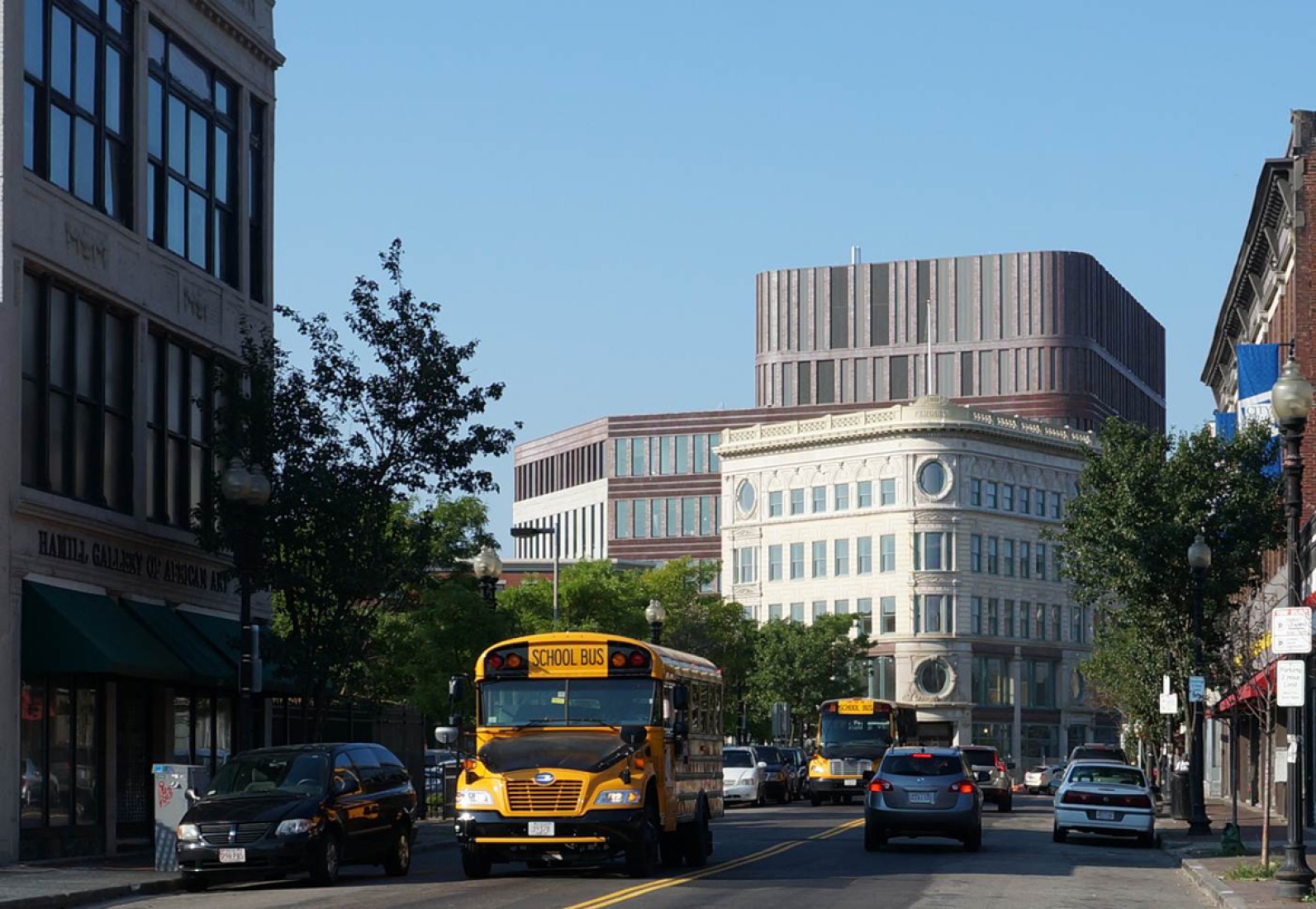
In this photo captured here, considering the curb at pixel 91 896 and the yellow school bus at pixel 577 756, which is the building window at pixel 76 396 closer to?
the curb at pixel 91 896

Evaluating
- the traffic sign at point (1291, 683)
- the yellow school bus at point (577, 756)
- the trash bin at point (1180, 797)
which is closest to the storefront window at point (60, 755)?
the yellow school bus at point (577, 756)

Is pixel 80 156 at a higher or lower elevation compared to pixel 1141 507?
higher

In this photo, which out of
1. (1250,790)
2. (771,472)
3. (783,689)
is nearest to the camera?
(1250,790)

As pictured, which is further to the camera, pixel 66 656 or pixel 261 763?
pixel 66 656

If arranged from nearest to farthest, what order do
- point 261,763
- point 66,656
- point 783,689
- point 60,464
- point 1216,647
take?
point 261,763
point 66,656
point 60,464
point 1216,647
point 783,689

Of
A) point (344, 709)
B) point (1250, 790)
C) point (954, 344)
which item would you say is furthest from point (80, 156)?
point (954, 344)

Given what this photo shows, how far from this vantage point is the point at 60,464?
32.7 meters

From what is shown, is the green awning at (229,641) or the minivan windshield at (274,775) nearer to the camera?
the minivan windshield at (274,775)

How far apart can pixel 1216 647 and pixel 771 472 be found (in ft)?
287

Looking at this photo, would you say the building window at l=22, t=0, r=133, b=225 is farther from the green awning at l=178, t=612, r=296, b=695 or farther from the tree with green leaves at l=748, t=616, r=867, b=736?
the tree with green leaves at l=748, t=616, r=867, b=736

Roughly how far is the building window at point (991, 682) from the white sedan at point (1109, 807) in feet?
301

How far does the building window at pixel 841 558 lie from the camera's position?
433 feet

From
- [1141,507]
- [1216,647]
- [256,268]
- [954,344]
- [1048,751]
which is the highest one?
[954,344]

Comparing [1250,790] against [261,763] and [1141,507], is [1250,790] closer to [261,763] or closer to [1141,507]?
[1141,507]
